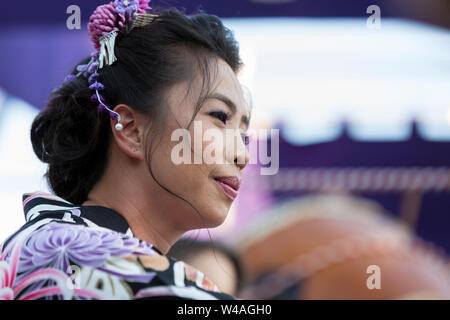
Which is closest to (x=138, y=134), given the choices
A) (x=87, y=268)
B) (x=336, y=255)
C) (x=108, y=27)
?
(x=108, y=27)

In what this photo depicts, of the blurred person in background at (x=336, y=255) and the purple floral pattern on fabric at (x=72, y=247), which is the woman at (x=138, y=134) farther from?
the blurred person in background at (x=336, y=255)

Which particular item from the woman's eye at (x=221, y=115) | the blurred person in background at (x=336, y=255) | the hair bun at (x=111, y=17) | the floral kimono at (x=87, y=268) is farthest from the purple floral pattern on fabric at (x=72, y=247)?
the blurred person in background at (x=336, y=255)

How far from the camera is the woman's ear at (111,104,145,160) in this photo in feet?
3.92

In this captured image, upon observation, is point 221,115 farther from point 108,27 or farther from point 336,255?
point 336,255

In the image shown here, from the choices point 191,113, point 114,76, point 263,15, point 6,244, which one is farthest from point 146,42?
A: point 263,15

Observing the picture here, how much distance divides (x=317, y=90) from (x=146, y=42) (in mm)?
3685

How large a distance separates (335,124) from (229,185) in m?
3.60

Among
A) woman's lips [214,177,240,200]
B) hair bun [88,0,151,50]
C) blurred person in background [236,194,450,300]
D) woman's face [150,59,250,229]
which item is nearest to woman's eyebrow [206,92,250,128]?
woman's face [150,59,250,229]

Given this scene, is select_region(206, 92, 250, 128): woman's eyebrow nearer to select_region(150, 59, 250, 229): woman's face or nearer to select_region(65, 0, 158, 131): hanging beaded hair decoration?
select_region(150, 59, 250, 229): woman's face

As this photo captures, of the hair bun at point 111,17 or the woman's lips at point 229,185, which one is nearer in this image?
the woman's lips at point 229,185

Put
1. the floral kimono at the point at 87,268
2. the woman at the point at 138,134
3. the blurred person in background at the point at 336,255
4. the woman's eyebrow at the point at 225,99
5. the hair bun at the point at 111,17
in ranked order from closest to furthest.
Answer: the floral kimono at the point at 87,268, the woman at the point at 138,134, the woman's eyebrow at the point at 225,99, the hair bun at the point at 111,17, the blurred person in background at the point at 336,255

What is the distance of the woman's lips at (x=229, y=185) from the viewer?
1188mm

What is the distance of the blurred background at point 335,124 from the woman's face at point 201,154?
2853 millimetres

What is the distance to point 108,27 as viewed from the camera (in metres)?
1.31
